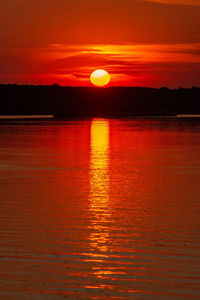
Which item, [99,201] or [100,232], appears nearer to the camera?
[100,232]

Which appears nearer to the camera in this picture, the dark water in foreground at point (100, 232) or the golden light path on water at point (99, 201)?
the dark water in foreground at point (100, 232)

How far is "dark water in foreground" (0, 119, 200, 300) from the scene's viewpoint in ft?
30.1

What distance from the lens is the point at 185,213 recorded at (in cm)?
1455

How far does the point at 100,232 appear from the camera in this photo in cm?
1260

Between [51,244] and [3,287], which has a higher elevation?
[51,244]

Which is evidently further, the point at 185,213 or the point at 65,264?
the point at 185,213

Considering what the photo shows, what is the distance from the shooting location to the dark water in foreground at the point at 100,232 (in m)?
9.17

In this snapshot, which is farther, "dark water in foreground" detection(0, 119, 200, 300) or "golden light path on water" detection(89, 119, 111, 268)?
"golden light path on water" detection(89, 119, 111, 268)

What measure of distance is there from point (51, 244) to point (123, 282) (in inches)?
98.2

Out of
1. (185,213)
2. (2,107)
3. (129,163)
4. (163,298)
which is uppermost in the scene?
(2,107)

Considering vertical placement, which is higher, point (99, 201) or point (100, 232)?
point (99, 201)

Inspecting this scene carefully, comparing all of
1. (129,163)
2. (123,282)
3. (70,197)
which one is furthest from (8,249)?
(129,163)

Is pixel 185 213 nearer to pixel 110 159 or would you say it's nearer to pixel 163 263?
pixel 163 263

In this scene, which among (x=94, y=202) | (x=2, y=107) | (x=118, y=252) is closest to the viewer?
(x=118, y=252)
